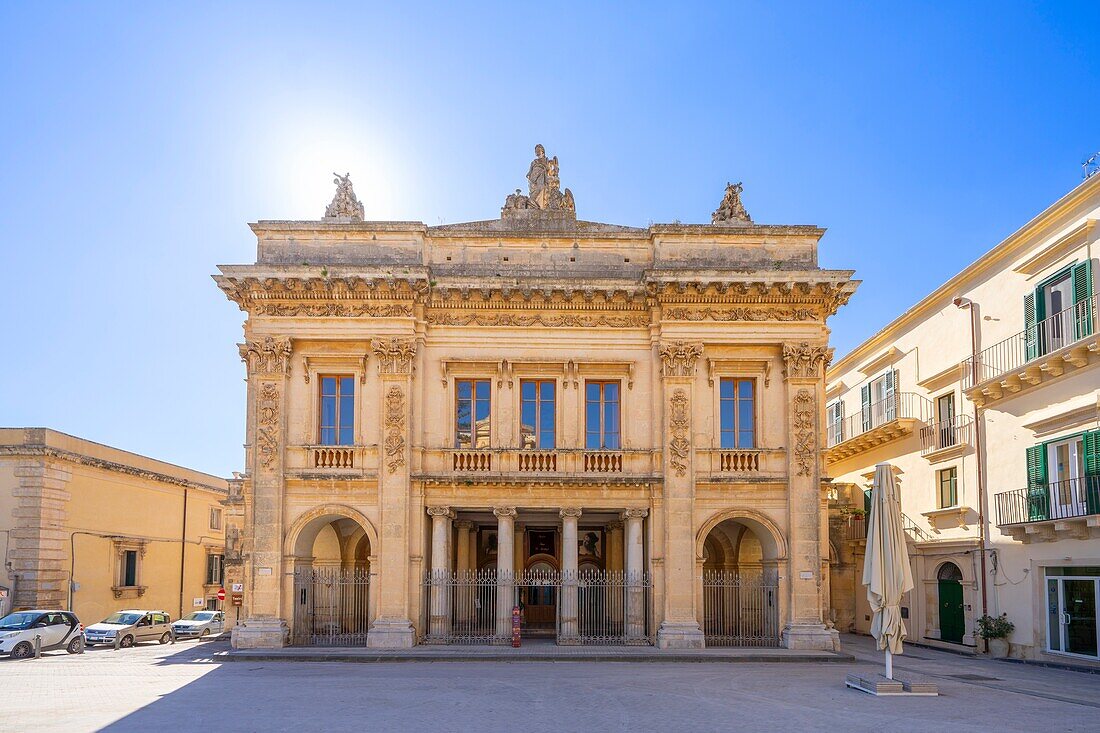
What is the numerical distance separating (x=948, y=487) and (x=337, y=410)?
711 inches

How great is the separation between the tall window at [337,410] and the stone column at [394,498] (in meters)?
1.17

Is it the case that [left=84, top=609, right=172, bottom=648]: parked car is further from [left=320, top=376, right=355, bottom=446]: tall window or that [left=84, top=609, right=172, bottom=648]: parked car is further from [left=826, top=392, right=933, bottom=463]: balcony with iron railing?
[left=826, top=392, right=933, bottom=463]: balcony with iron railing

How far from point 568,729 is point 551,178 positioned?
694 inches

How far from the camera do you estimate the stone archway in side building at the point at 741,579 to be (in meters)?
25.2

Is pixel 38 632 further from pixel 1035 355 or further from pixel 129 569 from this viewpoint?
pixel 1035 355

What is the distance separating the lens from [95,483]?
36.9 meters

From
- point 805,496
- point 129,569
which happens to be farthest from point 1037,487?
point 129,569

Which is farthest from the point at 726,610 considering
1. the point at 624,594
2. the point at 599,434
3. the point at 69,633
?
the point at 69,633

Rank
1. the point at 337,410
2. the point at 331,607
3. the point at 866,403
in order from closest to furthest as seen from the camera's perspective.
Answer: the point at 337,410
the point at 331,607
the point at 866,403

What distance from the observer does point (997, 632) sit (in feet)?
80.3

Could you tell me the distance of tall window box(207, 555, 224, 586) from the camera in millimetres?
47531

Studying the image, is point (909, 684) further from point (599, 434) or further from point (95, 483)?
point (95, 483)

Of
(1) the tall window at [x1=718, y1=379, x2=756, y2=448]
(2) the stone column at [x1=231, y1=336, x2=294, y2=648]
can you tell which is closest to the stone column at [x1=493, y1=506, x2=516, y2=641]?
(2) the stone column at [x1=231, y1=336, x2=294, y2=648]

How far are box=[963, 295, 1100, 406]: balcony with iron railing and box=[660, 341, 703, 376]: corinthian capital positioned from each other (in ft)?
25.3
